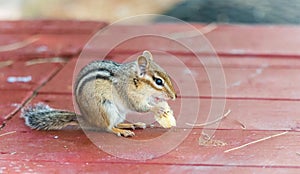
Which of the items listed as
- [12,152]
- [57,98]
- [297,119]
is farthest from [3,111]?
[297,119]

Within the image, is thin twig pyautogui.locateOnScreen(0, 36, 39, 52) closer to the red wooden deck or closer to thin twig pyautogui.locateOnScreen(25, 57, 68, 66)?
the red wooden deck

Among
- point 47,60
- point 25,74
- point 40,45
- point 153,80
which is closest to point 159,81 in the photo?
point 153,80

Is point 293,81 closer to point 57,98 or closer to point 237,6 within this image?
point 57,98

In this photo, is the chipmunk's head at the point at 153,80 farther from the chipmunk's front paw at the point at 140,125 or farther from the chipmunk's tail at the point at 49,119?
the chipmunk's tail at the point at 49,119

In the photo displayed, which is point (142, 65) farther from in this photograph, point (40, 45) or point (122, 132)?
point (40, 45)

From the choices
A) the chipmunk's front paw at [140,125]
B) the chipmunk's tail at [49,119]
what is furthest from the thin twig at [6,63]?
the chipmunk's front paw at [140,125]

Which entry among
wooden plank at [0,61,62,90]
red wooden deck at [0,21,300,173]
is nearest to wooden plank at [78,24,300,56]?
red wooden deck at [0,21,300,173]
